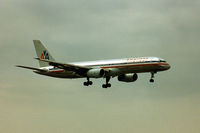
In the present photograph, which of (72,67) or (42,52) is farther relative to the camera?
(42,52)

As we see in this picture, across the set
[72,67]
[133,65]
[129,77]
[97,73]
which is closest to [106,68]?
[97,73]

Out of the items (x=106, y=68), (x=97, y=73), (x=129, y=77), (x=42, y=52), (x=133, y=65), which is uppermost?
(x=42, y=52)

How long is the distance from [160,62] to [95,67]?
13231 mm

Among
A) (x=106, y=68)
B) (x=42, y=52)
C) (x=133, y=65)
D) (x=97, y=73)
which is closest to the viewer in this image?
(x=133, y=65)

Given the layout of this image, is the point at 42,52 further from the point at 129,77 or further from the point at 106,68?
the point at 129,77

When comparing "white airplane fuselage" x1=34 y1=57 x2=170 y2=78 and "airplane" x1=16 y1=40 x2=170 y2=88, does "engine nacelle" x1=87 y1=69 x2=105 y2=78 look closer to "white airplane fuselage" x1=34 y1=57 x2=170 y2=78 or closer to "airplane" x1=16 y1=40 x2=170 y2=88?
"airplane" x1=16 y1=40 x2=170 y2=88

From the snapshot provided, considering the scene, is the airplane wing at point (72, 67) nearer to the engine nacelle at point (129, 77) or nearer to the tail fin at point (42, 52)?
the engine nacelle at point (129, 77)

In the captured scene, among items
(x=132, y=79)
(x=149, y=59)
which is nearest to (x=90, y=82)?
(x=132, y=79)

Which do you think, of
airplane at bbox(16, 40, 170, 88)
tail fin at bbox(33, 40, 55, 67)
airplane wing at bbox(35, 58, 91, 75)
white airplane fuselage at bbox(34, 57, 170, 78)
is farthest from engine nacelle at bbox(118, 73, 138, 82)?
tail fin at bbox(33, 40, 55, 67)

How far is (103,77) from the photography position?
77.1 metres

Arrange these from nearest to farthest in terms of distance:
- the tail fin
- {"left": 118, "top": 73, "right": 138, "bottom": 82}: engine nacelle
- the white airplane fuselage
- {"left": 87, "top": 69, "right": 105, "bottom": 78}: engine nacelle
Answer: the white airplane fuselage
{"left": 87, "top": 69, "right": 105, "bottom": 78}: engine nacelle
{"left": 118, "top": 73, "right": 138, "bottom": 82}: engine nacelle
the tail fin

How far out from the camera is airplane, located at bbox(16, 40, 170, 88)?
2926 inches

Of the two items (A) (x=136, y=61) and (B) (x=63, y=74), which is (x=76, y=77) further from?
(A) (x=136, y=61)

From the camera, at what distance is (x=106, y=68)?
77.4 m
